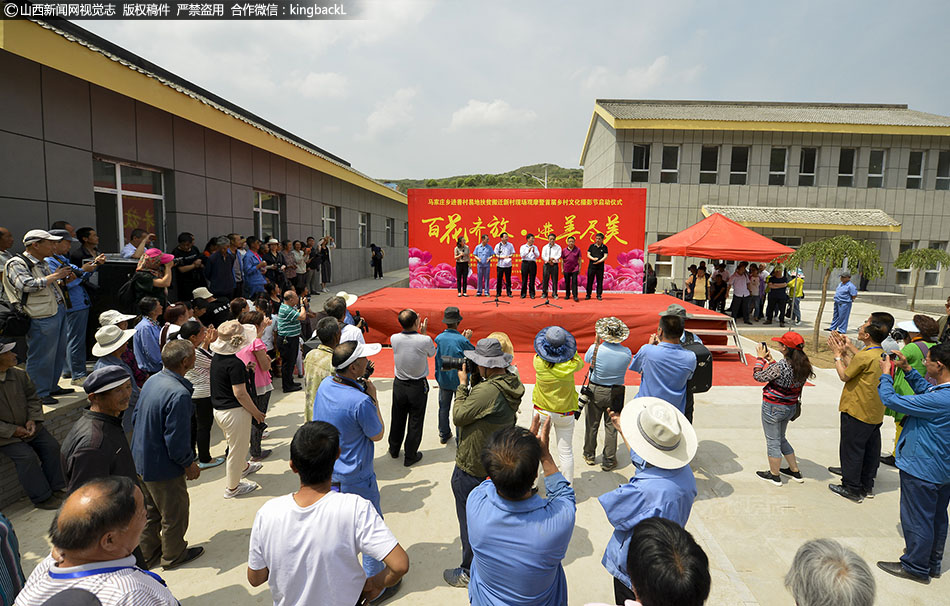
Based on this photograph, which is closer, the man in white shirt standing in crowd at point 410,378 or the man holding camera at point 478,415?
the man holding camera at point 478,415

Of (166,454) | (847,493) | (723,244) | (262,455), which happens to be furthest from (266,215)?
(847,493)

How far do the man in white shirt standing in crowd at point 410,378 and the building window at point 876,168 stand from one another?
78.9ft

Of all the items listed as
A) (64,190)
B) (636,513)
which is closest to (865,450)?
(636,513)

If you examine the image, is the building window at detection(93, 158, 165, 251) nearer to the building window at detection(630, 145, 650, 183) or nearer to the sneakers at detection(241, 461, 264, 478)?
the sneakers at detection(241, 461, 264, 478)

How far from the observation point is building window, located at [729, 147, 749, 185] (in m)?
→ 19.8

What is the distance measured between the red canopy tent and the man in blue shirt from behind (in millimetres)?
11106

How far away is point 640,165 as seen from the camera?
20.0 meters

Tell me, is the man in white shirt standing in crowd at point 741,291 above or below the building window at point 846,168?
below

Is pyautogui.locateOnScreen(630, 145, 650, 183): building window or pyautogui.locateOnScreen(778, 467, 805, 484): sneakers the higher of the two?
pyautogui.locateOnScreen(630, 145, 650, 183): building window

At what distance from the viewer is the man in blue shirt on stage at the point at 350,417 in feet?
9.77

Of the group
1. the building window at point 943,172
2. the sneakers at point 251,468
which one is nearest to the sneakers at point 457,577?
the sneakers at point 251,468

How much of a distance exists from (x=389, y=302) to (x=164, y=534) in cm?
764

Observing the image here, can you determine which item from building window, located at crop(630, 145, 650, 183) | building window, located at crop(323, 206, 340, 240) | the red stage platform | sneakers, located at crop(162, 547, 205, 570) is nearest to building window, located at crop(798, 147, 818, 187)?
building window, located at crop(630, 145, 650, 183)

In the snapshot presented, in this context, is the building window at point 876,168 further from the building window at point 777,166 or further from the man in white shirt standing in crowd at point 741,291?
the man in white shirt standing in crowd at point 741,291
